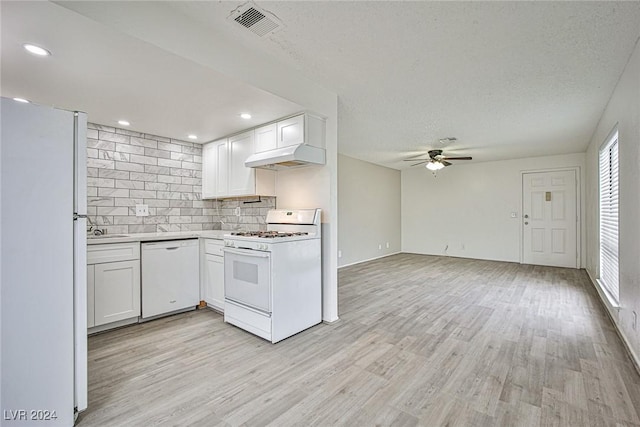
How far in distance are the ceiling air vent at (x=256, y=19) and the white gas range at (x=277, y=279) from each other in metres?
1.62

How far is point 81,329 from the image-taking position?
163cm

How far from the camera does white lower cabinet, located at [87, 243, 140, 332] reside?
269 centimetres

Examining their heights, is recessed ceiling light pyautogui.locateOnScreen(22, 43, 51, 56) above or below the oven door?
above

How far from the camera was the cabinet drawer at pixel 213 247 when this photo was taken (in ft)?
10.7

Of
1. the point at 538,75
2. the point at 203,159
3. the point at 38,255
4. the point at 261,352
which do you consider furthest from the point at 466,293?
the point at 38,255

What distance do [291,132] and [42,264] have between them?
7.02ft

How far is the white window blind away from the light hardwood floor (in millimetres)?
482

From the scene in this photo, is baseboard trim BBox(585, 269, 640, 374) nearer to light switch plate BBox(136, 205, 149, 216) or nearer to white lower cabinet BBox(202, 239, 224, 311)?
white lower cabinet BBox(202, 239, 224, 311)

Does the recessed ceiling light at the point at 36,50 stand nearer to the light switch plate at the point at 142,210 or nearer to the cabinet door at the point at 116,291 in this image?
the cabinet door at the point at 116,291

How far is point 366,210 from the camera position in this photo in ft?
22.0

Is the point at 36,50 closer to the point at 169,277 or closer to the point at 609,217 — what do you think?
the point at 169,277

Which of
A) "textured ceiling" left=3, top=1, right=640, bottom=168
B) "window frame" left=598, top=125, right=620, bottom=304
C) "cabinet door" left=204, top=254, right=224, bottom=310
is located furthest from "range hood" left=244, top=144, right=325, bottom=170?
"window frame" left=598, top=125, right=620, bottom=304

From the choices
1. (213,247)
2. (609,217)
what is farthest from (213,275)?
(609,217)

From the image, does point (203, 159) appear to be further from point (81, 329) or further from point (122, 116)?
point (81, 329)
